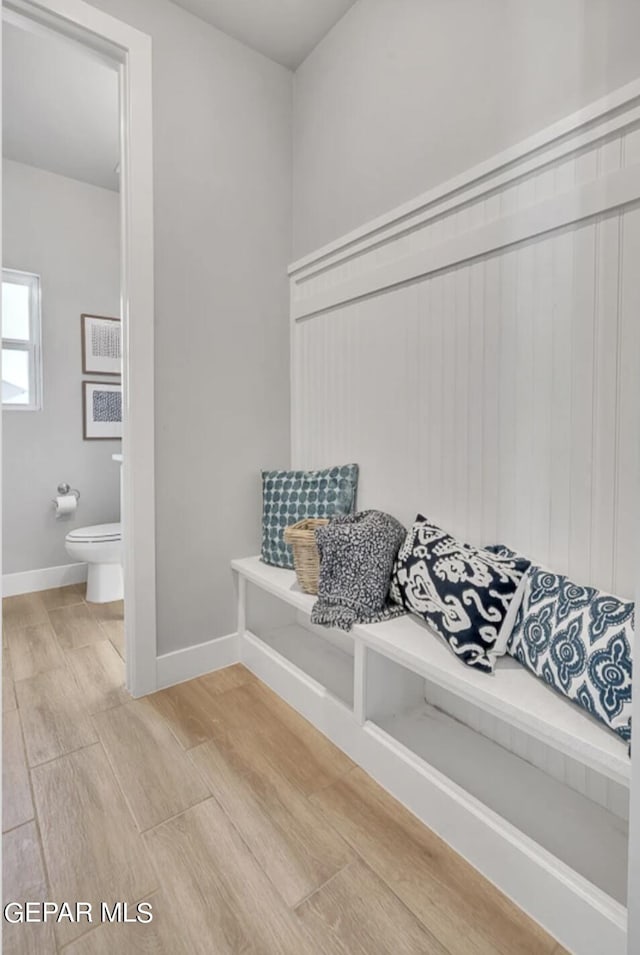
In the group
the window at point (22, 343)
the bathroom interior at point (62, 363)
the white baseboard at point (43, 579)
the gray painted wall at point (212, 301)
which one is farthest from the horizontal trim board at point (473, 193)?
the white baseboard at point (43, 579)

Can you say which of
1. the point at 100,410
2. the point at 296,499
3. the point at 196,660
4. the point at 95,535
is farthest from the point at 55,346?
the point at 196,660

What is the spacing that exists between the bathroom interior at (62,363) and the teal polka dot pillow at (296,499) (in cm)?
101

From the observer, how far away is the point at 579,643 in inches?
44.4

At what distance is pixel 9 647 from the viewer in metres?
2.32

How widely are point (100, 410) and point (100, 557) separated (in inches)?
42.6

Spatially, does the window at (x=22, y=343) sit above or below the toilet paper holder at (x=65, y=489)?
above

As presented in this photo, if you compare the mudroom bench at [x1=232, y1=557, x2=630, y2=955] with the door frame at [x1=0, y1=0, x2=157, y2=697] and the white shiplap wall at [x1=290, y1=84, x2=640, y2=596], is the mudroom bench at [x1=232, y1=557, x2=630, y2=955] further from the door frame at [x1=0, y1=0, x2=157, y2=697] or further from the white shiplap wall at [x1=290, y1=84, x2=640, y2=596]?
the door frame at [x1=0, y1=0, x2=157, y2=697]

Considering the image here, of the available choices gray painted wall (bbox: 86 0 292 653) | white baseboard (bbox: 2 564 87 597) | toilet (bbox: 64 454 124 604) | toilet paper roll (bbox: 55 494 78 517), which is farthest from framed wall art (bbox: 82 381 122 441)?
gray painted wall (bbox: 86 0 292 653)

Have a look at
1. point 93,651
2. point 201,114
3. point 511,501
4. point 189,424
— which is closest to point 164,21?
point 201,114

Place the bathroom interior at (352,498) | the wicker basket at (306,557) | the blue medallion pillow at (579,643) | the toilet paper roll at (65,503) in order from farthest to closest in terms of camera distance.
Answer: the toilet paper roll at (65,503) < the wicker basket at (306,557) < the bathroom interior at (352,498) < the blue medallion pillow at (579,643)

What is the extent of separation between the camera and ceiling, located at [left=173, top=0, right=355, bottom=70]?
196 cm

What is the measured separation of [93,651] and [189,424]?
114cm

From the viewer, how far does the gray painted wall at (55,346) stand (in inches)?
120

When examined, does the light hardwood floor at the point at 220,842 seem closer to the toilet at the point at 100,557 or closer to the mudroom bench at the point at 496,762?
the mudroom bench at the point at 496,762
